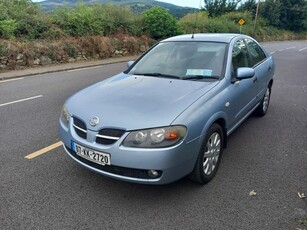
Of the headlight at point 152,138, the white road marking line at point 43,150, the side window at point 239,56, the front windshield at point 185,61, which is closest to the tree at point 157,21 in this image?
the side window at point 239,56

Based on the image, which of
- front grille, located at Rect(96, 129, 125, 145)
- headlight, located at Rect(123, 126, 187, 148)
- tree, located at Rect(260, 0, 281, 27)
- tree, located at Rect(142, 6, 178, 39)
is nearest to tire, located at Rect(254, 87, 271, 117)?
headlight, located at Rect(123, 126, 187, 148)

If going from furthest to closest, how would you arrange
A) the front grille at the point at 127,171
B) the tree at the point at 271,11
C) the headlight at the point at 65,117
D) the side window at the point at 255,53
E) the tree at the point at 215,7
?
the tree at the point at 271,11, the tree at the point at 215,7, the side window at the point at 255,53, the headlight at the point at 65,117, the front grille at the point at 127,171

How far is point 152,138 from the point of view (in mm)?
2850

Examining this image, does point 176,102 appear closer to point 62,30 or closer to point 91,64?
point 91,64

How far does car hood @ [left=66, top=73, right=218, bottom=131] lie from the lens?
2.95 metres

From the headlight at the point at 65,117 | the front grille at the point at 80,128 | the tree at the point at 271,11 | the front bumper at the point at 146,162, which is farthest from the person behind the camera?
the tree at the point at 271,11

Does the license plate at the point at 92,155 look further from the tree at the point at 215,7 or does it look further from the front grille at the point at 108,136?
the tree at the point at 215,7

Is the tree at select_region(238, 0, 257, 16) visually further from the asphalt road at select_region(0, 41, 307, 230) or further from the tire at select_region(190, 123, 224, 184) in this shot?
the tire at select_region(190, 123, 224, 184)

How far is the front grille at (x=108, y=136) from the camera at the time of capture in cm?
290

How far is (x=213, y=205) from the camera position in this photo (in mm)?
3137

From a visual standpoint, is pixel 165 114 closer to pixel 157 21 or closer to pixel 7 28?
pixel 7 28

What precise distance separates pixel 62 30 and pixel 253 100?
508 inches

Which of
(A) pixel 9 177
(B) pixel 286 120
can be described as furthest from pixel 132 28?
(A) pixel 9 177

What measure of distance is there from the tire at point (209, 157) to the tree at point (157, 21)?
17.5 meters
